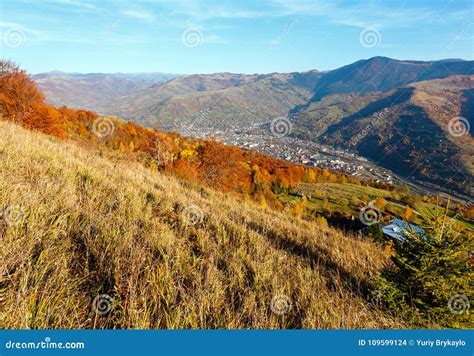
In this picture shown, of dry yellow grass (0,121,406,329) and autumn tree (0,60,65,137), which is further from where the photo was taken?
autumn tree (0,60,65,137)

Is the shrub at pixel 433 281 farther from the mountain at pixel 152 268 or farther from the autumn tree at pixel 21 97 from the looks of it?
the autumn tree at pixel 21 97

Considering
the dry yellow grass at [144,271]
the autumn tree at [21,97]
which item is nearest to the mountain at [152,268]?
the dry yellow grass at [144,271]

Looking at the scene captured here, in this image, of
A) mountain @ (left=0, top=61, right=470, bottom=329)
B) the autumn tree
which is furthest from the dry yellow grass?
the autumn tree

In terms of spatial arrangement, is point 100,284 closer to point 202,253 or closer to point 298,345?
point 202,253

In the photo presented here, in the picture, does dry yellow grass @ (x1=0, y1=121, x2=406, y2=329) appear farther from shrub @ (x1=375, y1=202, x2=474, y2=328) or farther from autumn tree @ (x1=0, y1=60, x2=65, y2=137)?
autumn tree @ (x1=0, y1=60, x2=65, y2=137)

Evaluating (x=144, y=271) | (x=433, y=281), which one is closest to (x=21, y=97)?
(x=144, y=271)

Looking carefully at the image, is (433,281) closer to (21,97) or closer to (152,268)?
(152,268)

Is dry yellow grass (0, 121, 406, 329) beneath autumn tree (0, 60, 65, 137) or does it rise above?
beneath

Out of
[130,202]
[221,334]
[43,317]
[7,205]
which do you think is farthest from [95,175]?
[221,334]
